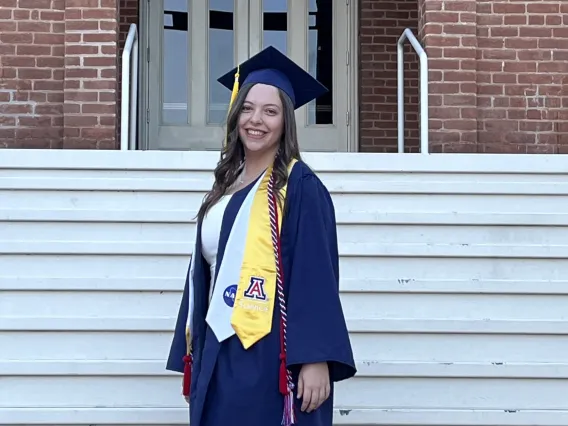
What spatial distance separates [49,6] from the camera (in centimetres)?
553

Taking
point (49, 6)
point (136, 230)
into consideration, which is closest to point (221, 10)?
point (49, 6)

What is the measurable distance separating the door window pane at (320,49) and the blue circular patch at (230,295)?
197 inches

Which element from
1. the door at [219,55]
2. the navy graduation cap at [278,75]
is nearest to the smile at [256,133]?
the navy graduation cap at [278,75]

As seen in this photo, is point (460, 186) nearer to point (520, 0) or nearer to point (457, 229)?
point (457, 229)

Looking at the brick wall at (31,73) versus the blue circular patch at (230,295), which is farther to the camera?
the brick wall at (31,73)

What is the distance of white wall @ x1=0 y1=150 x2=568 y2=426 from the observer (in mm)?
3482

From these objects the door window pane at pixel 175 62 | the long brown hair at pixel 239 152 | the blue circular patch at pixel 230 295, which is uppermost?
the door window pane at pixel 175 62

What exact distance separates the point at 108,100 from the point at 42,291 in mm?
2031

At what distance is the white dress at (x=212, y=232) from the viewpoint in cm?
246

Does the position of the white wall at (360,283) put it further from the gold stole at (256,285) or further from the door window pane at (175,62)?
the door window pane at (175,62)

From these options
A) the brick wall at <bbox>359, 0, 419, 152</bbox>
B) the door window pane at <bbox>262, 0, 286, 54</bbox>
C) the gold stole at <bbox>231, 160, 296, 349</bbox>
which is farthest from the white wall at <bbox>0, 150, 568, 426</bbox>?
the door window pane at <bbox>262, 0, 286, 54</bbox>

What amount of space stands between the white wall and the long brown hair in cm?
126

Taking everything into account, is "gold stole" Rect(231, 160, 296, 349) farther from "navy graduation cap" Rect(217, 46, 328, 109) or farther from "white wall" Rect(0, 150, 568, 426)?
"white wall" Rect(0, 150, 568, 426)

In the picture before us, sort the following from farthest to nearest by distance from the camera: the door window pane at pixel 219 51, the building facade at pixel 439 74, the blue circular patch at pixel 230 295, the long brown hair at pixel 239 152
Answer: the door window pane at pixel 219 51
the building facade at pixel 439 74
the long brown hair at pixel 239 152
the blue circular patch at pixel 230 295
